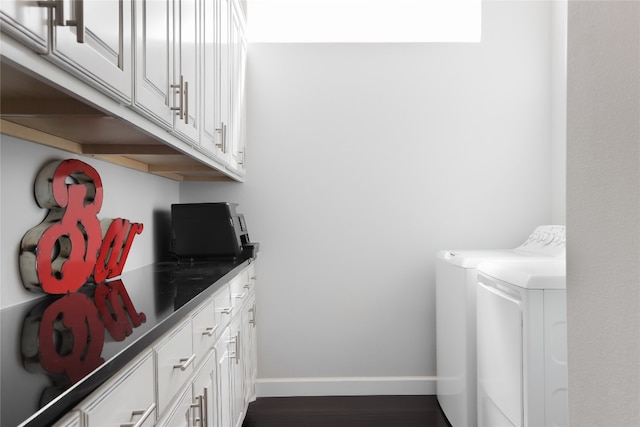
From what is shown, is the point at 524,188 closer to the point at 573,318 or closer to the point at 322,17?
the point at 322,17

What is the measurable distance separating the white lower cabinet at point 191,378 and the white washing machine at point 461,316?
1083 mm

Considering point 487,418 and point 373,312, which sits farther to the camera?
point 373,312

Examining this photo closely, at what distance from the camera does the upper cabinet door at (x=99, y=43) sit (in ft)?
2.77

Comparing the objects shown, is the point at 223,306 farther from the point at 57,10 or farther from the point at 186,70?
the point at 57,10

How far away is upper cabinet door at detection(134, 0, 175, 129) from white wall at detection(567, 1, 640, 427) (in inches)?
37.8

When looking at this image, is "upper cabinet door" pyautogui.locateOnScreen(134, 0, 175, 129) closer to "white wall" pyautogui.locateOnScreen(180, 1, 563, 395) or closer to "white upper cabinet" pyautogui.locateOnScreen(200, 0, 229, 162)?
"white upper cabinet" pyautogui.locateOnScreen(200, 0, 229, 162)

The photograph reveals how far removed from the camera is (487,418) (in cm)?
221

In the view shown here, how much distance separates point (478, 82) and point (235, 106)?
60.5 inches

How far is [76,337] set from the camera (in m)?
1.00

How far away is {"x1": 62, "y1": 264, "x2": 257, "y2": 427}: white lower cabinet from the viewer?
861 millimetres

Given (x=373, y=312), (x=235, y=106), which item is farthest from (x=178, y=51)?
(x=373, y=312)

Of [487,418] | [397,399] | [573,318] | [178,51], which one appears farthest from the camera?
[397,399]

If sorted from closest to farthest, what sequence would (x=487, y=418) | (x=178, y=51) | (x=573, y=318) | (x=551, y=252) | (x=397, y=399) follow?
(x=573, y=318)
(x=178, y=51)
(x=487, y=418)
(x=551, y=252)
(x=397, y=399)

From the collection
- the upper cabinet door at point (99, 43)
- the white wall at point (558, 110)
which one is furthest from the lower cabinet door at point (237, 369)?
the white wall at point (558, 110)
